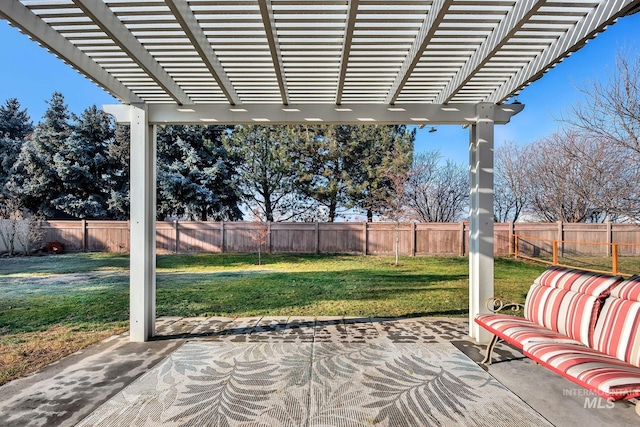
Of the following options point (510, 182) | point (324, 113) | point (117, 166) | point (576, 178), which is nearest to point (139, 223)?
point (324, 113)

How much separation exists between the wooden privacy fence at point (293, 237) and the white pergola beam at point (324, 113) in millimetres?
7735

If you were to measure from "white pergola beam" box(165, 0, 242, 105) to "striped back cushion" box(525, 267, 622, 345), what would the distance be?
11.2 ft

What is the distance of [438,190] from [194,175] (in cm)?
1011

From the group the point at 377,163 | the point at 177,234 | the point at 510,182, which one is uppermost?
the point at 377,163

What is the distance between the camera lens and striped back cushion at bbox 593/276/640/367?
2031mm

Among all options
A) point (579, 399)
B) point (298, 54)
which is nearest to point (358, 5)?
point (298, 54)

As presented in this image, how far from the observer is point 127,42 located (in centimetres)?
252

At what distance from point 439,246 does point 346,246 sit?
3133 millimetres

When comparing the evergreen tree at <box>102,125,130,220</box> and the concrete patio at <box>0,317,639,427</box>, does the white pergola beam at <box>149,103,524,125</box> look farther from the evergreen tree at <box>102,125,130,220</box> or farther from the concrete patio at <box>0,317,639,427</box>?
the evergreen tree at <box>102,125,130,220</box>

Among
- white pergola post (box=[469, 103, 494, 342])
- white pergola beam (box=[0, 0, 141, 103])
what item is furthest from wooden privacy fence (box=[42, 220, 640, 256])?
white pergola beam (box=[0, 0, 141, 103])

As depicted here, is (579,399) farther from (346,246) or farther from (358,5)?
(346,246)

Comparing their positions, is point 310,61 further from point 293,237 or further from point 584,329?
point 293,237

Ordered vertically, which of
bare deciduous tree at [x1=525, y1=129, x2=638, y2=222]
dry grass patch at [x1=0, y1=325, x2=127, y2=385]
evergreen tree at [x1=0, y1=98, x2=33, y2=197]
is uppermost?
evergreen tree at [x1=0, y1=98, x2=33, y2=197]

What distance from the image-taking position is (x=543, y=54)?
2.78 meters
